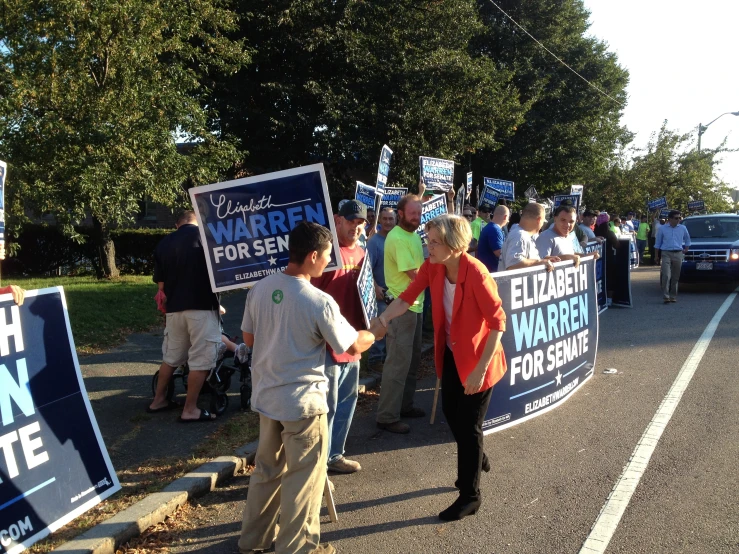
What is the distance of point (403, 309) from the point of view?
462 centimetres

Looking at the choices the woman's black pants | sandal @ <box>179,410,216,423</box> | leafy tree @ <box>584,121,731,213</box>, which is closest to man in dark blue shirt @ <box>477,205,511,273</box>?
sandal @ <box>179,410,216,423</box>

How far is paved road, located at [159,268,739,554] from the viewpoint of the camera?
4.02 meters

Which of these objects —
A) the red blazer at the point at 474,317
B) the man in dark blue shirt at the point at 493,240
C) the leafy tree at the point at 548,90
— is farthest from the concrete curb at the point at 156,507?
the leafy tree at the point at 548,90

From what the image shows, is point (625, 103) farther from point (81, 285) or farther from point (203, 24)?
point (81, 285)

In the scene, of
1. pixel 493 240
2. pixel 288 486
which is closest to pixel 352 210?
pixel 288 486

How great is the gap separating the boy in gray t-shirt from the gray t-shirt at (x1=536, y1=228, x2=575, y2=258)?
4567mm

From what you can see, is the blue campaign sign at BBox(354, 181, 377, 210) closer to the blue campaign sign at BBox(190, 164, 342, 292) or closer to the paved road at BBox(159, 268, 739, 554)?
the paved road at BBox(159, 268, 739, 554)

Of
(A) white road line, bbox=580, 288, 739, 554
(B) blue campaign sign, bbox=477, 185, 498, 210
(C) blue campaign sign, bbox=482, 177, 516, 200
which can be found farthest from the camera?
(C) blue campaign sign, bbox=482, 177, 516, 200

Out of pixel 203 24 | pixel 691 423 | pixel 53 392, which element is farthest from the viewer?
pixel 203 24

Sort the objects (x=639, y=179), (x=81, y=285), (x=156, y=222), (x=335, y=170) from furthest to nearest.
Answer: (x=639, y=179), (x=156, y=222), (x=335, y=170), (x=81, y=285)

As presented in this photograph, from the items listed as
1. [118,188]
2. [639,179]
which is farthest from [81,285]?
[639,179]

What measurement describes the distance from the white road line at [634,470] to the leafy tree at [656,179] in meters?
30.7

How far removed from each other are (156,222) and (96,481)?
3055 centimetres

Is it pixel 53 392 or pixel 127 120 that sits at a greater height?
pixel 127 120
